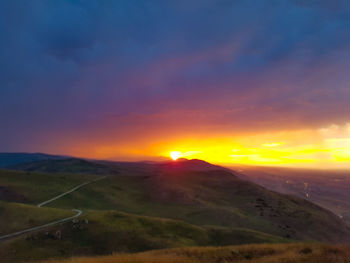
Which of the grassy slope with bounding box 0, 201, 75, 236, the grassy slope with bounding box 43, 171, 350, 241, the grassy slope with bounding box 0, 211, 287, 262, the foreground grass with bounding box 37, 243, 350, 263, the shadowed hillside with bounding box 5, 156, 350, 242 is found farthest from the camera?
the grassy slope with bounding box 43, 171, 350, 241

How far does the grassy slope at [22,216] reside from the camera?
42156 mm

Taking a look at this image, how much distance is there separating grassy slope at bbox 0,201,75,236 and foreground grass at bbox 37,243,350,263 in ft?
96.4

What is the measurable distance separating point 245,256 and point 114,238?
26.5 meters

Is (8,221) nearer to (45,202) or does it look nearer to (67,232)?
(67,232)

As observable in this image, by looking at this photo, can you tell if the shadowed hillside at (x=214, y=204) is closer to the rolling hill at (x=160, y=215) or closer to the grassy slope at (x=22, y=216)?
the rolling hill at (x=160, y=215)

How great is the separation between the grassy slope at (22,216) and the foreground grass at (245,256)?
29.4 m

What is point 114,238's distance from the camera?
40.2 metres

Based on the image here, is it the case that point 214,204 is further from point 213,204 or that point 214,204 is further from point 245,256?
point 245,256

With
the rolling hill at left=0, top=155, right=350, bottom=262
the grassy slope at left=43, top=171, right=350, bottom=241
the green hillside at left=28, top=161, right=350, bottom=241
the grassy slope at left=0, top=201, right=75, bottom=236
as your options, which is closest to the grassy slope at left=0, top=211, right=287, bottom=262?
the rolling hill at left=0, top=155, right=350, bottom=262

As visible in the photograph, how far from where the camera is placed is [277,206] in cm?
10312

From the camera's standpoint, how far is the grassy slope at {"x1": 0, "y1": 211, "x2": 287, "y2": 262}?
32.8m

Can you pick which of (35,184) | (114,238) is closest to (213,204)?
(35,184)

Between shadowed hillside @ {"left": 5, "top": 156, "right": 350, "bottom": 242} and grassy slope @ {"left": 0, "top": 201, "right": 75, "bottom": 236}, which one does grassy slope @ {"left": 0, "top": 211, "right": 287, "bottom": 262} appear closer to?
grassy slope @ {"left": 0, "top": 201, "right": 75, "bottom": 236}

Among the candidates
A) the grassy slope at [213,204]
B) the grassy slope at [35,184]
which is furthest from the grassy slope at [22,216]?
the grassy slope at [35,184]
